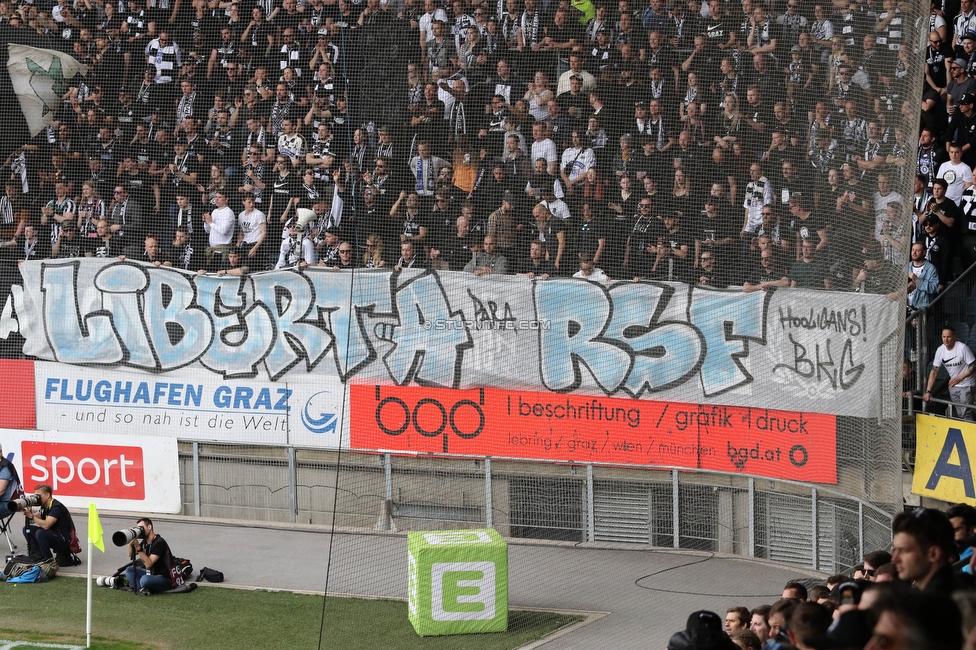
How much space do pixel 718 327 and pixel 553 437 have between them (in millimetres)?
2184

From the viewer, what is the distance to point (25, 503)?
12250mm

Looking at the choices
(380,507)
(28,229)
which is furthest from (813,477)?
(28,229)

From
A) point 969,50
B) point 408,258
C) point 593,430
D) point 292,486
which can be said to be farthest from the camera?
point 292,486

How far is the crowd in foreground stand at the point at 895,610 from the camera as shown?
3.34 meters

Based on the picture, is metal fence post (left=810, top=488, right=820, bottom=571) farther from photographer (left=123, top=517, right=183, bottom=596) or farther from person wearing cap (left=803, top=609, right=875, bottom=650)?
person wearing cap (left=803, top=609, right=875, bottom=650)

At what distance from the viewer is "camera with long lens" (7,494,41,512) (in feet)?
40.2

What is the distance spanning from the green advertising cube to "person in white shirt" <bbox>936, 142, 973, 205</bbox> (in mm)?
6380

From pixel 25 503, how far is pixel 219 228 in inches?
163

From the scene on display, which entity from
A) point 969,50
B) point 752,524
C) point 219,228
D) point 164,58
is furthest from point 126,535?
point 969,50

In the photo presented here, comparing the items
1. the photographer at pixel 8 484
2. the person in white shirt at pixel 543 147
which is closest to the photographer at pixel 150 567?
the photographer at pixel 8 484

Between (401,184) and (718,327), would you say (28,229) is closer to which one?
(401,184)

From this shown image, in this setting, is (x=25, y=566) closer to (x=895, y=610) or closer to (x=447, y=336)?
(x=447, y=336)

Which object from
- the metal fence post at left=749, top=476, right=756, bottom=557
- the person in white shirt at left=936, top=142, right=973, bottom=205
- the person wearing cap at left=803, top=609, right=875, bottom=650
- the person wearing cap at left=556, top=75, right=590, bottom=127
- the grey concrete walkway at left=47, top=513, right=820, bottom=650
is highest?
the person wearing cap at left=556, top=75, right=590, bottom=127

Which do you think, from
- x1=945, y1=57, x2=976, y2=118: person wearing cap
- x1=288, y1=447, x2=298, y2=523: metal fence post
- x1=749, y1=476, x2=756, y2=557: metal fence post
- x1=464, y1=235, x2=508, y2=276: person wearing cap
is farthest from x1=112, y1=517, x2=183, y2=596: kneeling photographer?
x1=945, y1=57, x2=976, y2=118: person wearing cap
